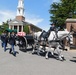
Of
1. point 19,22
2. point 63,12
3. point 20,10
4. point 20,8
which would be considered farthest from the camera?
point 20,10

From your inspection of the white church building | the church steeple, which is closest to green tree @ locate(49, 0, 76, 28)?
the white church building

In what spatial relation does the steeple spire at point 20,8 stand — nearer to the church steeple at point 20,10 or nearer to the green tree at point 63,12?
the church steeple at point 20,10

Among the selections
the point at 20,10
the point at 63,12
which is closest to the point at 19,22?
the point at 20,10

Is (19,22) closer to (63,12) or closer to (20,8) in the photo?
(20,8)

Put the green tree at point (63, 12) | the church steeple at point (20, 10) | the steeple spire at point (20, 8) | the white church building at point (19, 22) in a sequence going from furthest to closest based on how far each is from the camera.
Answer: the church steeple at point (20, 10) → the steeple spire at point (20, 8) → the white church building at point (19, 22) → the green tree at point (63, 12)

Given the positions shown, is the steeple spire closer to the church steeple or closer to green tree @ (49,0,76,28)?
the church steeple

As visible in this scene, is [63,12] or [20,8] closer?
[63,12]

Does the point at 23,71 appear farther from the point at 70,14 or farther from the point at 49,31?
the point at 70,14

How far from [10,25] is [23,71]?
9994cm

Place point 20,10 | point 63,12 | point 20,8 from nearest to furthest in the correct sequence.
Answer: point 63,12 → point 20,8 → point 20,10

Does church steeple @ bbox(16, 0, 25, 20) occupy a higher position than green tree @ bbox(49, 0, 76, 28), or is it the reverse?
church steeple @ bbox(16, 0, 25, 20)

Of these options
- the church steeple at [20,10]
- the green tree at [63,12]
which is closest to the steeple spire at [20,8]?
the church steeple at [20,10]

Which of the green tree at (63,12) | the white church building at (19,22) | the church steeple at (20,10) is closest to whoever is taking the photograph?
the green tree at (63,12)

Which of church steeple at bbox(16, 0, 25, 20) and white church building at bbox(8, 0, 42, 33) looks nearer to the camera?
white church building at bbox(8, 0, 42, 33)
